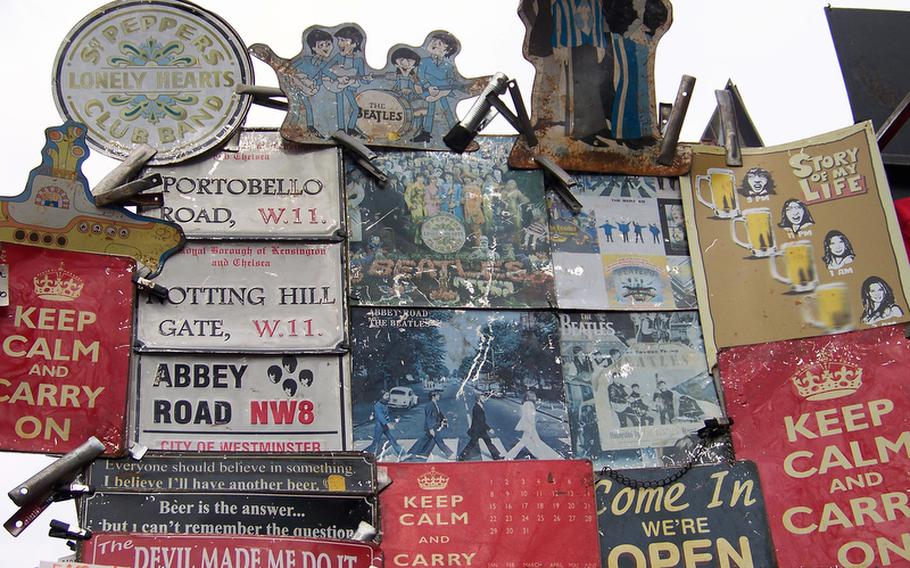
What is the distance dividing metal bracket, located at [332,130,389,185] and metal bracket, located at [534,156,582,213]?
4.87ft

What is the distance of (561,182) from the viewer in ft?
38.0

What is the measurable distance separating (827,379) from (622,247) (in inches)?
85.1

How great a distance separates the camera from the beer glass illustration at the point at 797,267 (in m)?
11.3

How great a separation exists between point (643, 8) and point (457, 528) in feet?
17.7

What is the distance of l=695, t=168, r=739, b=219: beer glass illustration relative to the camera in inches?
463

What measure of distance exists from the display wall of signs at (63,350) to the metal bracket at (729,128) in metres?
5.70

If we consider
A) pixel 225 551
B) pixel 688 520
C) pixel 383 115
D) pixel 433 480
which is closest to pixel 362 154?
pixel 383 115

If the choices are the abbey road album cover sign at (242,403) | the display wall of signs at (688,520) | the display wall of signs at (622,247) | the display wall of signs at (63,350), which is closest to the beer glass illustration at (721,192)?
the display wall of signs at (622,247)

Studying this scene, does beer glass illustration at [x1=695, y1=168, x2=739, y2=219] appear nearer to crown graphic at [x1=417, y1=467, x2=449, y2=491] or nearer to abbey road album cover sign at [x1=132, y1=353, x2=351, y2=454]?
crown graphic at [x1=417, y1=467, x2=449, y2=491]

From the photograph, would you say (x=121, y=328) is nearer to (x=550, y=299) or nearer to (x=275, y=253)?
(x=275, y=253)

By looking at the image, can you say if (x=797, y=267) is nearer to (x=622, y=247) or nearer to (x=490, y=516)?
(x=622, y=247)

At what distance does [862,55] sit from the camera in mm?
14523

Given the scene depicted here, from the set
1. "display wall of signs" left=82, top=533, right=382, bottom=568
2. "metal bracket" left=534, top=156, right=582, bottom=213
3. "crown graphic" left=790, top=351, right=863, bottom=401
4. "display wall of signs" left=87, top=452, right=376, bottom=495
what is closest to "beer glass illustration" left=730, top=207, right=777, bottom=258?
"crown graphic" left=790, top=351, right=863, bottom=401

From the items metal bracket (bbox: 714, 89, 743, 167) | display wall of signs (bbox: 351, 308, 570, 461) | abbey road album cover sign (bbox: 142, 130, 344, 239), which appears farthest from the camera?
metal bracket (bbox: 714, 89, 743, 167)
